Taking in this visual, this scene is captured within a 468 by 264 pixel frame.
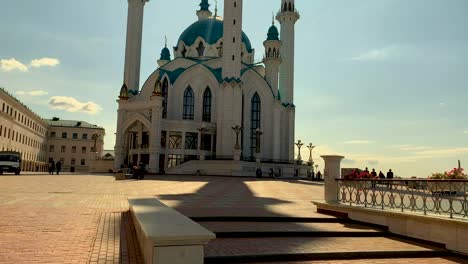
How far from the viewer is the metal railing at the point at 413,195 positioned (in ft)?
26.7

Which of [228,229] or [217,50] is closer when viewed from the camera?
[228,229]

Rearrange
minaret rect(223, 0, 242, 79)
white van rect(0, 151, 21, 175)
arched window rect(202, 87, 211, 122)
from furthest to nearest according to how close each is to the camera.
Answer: arched window rect(202, 87, 211, 122), minaret rect(223, 0, 242, 79), white van rect(0, 151, 21, 175)

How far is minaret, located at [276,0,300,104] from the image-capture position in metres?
59.7

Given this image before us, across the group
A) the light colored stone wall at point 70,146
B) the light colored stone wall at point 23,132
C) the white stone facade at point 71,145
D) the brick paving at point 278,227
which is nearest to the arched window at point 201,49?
the light colored stone wall at point 23,132

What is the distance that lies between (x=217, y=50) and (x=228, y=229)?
177ft

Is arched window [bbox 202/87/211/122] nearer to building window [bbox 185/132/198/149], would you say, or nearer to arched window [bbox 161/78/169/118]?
building window [bbox 185/132/198/149]

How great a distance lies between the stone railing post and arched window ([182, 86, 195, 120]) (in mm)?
41719

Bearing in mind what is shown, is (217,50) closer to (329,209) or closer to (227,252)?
(329,209)

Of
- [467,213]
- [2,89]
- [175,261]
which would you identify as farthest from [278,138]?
[175,261]

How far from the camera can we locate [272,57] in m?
57.0

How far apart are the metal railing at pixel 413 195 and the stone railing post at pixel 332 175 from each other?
0.98 feet

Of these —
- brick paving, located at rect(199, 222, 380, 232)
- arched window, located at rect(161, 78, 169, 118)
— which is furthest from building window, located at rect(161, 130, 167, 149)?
brick paving, located at rect(199, 222, 380, 232)

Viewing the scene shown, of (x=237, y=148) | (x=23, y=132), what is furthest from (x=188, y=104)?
(x=23, y=132)

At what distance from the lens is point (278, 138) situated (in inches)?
2197
